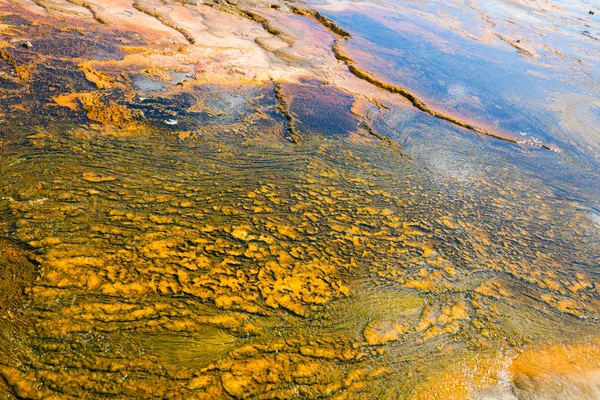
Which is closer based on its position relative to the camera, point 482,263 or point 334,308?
point 334,308

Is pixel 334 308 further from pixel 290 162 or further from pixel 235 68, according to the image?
pixel 235 68

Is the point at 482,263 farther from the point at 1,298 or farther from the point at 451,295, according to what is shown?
the point at 1,298

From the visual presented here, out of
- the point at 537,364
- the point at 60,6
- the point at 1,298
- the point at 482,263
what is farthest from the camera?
the point at 60,6

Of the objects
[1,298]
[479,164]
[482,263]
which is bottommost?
[1,298]

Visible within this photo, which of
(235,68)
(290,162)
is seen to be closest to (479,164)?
(290,162)

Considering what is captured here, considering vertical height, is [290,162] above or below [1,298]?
above

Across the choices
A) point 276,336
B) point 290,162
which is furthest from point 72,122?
point 276,336

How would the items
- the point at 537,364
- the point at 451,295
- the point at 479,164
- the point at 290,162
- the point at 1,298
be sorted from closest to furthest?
the point at 1,298
the point at 537,364
the point at 451,295
the point at 290,162
the point at 479,164
